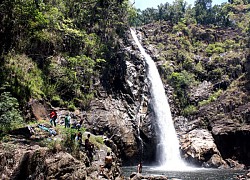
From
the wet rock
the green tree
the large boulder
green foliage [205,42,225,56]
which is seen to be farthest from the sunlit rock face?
the green tree

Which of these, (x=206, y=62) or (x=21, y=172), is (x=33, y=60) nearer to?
(x=21, y=172)

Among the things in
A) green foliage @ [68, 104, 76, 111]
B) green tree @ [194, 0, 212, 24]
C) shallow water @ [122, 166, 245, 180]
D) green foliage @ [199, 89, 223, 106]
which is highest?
green tree @ [194, 0, 212, 24]

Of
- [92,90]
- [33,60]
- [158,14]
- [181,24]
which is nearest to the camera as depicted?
[33,60]

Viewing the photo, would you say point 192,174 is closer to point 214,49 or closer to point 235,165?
point 235,165

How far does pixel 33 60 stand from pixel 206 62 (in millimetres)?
31206

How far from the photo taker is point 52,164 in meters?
11.7

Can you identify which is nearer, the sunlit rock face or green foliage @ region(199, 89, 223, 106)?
the sunlit rock face

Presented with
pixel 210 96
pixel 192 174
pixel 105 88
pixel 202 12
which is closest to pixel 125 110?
pixel 105 88

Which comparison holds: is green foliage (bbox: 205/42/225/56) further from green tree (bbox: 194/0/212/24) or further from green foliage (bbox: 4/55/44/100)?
green foliage (bbox: 4/55/44/100)

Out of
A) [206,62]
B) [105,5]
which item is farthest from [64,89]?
[206,62]

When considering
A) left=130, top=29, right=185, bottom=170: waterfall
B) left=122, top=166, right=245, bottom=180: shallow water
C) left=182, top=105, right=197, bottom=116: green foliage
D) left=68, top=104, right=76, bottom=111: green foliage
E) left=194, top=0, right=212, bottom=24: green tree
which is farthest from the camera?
left=194, top=0, right=212, bottom=24: green tree

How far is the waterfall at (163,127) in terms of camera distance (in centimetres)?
3306

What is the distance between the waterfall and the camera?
108ft

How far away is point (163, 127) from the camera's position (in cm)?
3522
